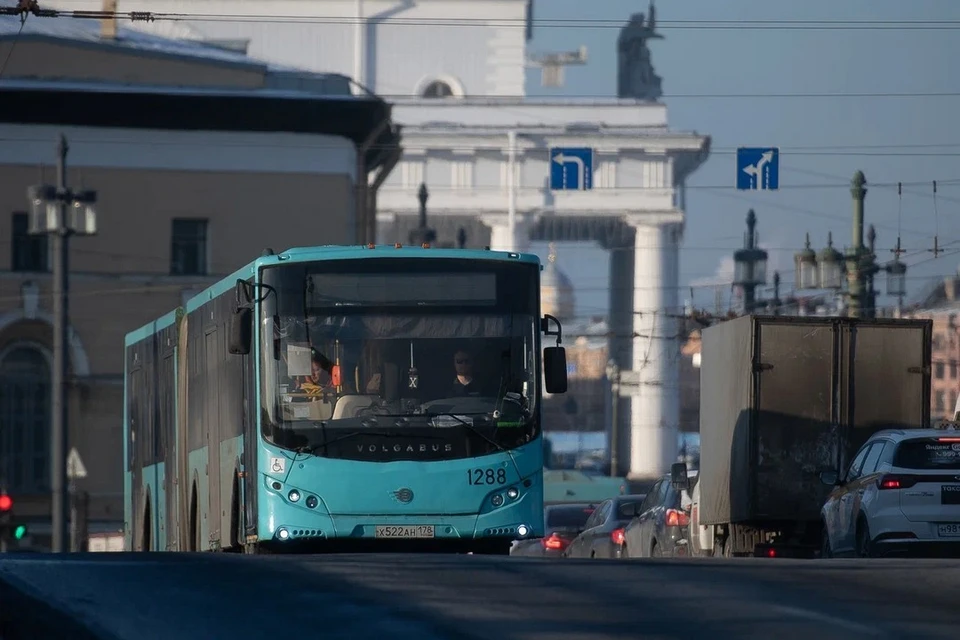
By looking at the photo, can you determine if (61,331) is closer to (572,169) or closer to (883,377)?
(572,169)

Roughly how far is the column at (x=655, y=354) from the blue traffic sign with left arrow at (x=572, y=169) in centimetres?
2410

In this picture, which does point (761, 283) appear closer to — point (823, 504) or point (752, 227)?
point (752, 227)

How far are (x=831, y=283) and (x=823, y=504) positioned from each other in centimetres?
1315

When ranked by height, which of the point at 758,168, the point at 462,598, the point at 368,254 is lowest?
the point at 462,598

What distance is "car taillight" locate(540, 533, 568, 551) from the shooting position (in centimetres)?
2977

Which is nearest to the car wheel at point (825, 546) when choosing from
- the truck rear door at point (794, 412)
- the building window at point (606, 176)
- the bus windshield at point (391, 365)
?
the truck rear door at point (794, 412)

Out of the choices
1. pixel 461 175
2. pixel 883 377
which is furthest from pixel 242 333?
pixel 461 175

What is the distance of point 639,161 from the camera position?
82188 mm

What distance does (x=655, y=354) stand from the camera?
79188mm

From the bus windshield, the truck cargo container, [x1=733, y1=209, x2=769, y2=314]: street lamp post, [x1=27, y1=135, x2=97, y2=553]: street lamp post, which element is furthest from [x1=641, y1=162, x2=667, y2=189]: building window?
the bus windshield

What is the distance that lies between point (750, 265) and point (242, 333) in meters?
21.0

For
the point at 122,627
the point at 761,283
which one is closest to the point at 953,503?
the point at 122,627

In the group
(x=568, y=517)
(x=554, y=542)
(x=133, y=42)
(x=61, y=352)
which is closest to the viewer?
(x=554, y=542)

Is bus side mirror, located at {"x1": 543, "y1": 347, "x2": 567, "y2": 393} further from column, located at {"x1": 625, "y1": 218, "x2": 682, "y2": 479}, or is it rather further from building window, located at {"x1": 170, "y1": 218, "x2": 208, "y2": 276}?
column, located at {"x1": 625, "y1": 218, "x2": 682, "y2": 479}
